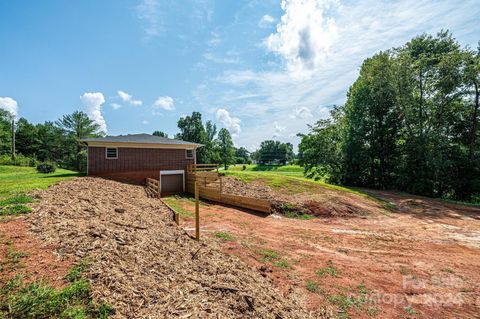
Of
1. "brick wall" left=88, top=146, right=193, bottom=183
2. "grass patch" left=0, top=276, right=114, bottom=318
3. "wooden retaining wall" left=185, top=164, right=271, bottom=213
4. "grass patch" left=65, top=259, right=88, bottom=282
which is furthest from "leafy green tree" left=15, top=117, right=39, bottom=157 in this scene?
"grass patch" left=0, top=276, right=114, bottom=318

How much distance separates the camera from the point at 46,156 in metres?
36.5

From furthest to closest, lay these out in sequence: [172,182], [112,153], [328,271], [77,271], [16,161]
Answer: [16,161] < [172,182] < [112,153] < [328,271] < [77,271]

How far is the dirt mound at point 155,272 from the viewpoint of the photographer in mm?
2848

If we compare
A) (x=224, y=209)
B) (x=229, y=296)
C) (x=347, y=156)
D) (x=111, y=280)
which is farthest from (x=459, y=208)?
(x=111, y=280)

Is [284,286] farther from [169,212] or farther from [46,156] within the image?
[46,156]

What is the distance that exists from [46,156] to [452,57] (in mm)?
55988

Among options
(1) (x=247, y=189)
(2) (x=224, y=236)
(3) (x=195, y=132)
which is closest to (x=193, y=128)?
(3) (x=195, y=132)

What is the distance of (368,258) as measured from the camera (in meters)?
6.21

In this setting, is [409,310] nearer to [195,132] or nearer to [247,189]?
[247,189]

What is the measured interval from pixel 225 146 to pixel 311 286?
48.3 metres

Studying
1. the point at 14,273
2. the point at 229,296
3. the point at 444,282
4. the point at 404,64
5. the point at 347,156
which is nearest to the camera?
the point at 14,273

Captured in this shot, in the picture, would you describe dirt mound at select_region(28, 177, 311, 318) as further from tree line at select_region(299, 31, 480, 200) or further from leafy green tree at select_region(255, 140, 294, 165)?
leafy green tree at select_region(255, 140, 294, 165)

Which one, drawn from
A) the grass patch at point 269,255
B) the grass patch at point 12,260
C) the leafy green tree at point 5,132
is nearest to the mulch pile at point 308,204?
the grass patch at point 269,255

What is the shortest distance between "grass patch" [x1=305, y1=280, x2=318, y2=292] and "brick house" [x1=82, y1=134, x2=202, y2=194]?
1505 cm
